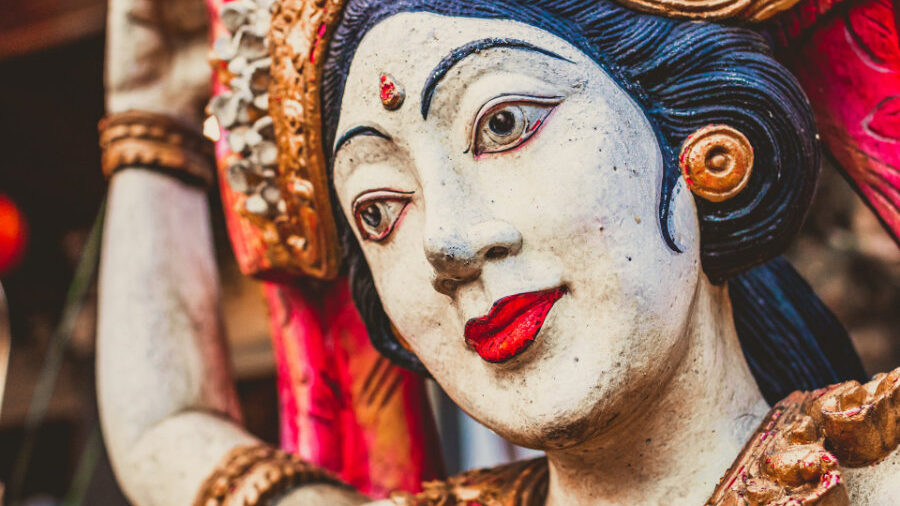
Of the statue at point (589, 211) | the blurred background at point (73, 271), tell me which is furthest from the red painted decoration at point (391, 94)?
the blurred background at point (73, 271)

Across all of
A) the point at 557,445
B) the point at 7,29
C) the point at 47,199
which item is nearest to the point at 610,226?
the point at 557,445

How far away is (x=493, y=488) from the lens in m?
1.33

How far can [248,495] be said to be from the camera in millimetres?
1423

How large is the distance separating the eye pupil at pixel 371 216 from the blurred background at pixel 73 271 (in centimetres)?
89

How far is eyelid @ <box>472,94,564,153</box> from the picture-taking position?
43.8 inches

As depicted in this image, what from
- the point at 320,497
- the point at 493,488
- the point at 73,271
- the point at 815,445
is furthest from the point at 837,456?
the point at 73,271

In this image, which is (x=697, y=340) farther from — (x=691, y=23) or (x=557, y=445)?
(x=691, y=23)

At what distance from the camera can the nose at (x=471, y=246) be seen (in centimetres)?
108

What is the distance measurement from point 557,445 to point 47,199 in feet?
8.14

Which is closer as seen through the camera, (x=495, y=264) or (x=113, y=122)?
(x=495, y=264)

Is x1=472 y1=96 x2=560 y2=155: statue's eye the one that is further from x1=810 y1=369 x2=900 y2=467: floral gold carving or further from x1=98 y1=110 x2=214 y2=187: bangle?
x1=98 y1=110 x2=214 y2=187: bangle

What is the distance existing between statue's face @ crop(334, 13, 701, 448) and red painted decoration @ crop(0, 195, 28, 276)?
190cm

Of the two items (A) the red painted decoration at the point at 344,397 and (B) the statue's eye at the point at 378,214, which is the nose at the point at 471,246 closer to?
(B) the statue's eye at the point at 378,214

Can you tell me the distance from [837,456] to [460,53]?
1.95 feet
